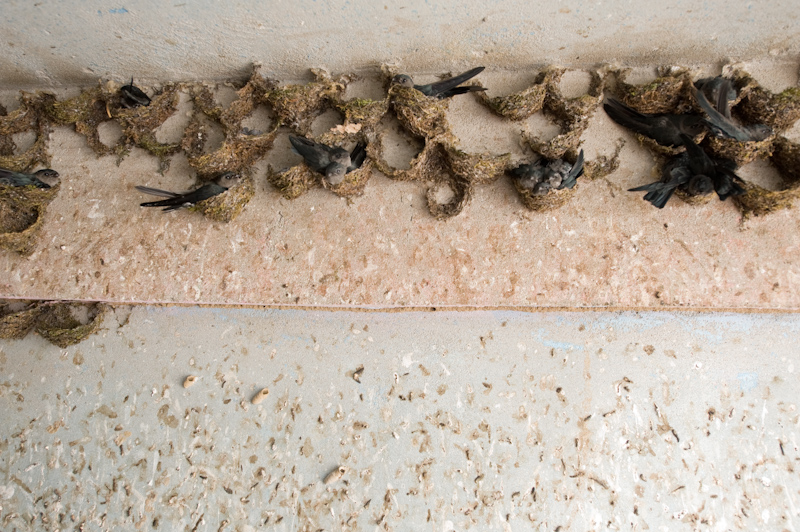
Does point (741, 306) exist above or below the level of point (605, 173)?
below

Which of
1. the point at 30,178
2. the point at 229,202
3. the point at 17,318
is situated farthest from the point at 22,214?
the point at 229,202

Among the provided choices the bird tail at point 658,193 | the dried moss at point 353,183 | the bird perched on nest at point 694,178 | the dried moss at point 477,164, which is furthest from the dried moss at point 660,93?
the dried moss at point 353,183

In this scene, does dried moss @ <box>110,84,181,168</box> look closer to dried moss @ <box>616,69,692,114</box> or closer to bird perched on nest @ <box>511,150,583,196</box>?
bird perched on nest @ <box>511,150,583,196</box>

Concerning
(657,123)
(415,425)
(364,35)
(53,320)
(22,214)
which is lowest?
(415,425)

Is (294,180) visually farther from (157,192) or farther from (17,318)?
(17,318)

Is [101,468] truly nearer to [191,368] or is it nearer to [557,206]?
[191,368]

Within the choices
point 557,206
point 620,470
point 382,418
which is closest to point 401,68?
point 557,206

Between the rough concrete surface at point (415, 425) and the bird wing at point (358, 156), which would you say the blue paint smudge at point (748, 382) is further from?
the bird wing at point (358, 156)
